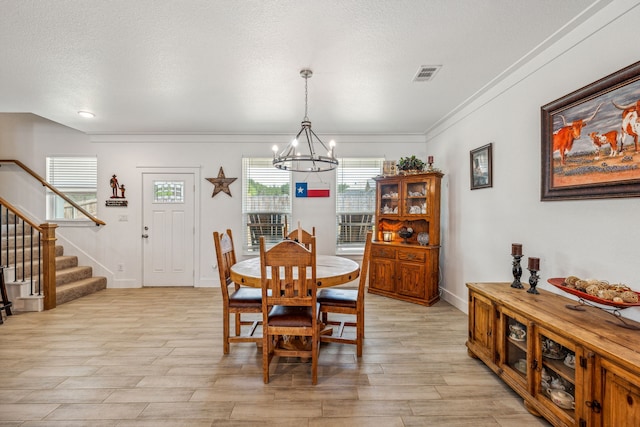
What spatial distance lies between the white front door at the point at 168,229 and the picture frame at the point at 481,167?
4346 millimetres

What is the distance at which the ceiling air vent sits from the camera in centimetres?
→ 272

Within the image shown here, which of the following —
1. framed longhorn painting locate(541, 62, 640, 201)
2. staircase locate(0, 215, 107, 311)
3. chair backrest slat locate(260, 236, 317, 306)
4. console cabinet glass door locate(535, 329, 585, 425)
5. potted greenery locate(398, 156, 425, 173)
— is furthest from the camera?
potted greenery locate(398, 156, 425, 173)

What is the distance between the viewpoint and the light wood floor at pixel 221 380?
1848 mm

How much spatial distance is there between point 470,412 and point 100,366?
114 inches

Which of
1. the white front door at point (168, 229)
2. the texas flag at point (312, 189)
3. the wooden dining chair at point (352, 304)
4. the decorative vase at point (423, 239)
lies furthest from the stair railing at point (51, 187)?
the decorative vase at point (423, 239)

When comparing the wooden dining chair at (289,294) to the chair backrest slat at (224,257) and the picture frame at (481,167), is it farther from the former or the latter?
the picture frame at (481,167)

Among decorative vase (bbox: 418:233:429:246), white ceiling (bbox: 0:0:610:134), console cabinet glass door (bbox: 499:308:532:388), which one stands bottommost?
console cabinet glass door (bbox: 499:308:532:388)

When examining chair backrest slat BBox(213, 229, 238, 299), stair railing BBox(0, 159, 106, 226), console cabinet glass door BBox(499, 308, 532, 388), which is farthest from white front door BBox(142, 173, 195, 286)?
console cabinet glass door BBox(499, 308, 532, 388)

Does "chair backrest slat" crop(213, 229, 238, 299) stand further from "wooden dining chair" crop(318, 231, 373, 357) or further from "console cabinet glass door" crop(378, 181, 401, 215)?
"console cabinet glass door" crop(378, 181, 401, 215)

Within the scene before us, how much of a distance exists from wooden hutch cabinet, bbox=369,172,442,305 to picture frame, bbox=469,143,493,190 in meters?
0.58

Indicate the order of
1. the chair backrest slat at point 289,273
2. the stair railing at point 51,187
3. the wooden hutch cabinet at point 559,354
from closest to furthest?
the wooden hutch cabinet at point 559,354 → the chair backrest slat at point 289,273 → the stair railing at point 51,187

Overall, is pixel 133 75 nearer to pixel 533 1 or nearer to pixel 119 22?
pixel 119 22

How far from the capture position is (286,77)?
2.89 m

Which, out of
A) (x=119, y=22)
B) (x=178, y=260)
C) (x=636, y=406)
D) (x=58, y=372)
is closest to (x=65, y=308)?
(x=178, y=260)
